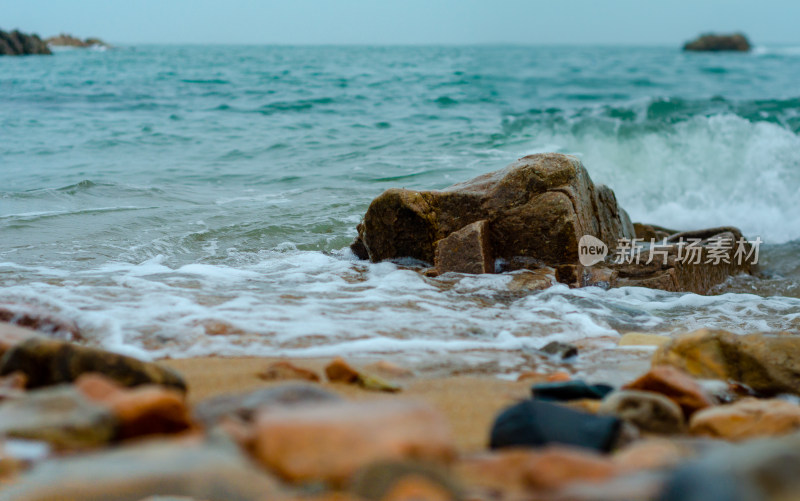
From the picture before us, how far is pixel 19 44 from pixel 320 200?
49.2 m

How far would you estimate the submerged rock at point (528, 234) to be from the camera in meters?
4.63

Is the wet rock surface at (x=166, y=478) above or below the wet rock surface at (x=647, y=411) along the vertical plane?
above

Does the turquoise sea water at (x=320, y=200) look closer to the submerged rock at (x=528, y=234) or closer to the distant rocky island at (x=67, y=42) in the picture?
the submerged rock at (x=528, y=234)

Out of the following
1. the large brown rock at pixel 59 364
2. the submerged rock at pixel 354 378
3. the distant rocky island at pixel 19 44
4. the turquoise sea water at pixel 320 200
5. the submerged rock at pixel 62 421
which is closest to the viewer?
the submerged rock at pixel 62 421

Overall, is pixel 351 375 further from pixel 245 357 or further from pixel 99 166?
pixel 99 166

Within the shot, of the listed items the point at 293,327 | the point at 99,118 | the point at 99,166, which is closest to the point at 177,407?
the point at 293,327

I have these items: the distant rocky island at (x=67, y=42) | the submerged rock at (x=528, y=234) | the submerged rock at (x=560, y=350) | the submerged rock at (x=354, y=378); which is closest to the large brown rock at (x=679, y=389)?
the submerged rock at (x=560, y=350)

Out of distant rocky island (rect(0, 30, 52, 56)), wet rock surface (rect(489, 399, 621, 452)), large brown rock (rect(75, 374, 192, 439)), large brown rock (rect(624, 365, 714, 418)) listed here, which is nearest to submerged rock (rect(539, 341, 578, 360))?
large brown rock (rect(624, 365, 714, 418))

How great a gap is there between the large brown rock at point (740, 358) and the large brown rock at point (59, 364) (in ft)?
7.38

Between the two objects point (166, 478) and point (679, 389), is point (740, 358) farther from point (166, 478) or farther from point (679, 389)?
point (166, 478)

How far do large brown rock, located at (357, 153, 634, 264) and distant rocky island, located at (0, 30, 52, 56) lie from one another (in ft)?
167

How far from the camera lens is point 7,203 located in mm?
7047

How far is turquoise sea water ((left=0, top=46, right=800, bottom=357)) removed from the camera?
3.58 m

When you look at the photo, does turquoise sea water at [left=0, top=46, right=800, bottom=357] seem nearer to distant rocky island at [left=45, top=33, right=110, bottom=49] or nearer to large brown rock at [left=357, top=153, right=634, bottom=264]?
large brown rock at [left=357, top=153, right=634, bottom=264]
